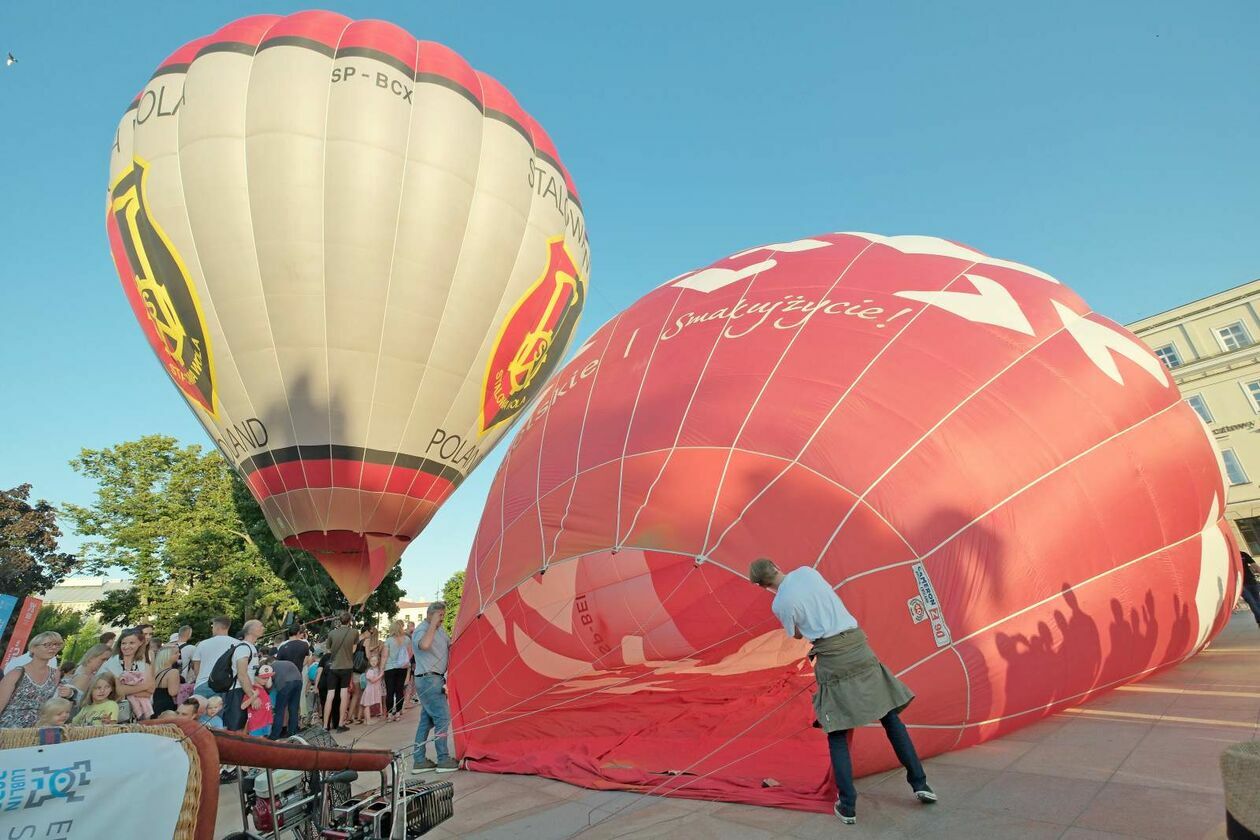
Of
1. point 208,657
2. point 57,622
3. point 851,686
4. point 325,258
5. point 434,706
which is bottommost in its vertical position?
point 851,686

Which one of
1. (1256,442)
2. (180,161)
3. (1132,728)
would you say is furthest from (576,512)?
(1256,442)

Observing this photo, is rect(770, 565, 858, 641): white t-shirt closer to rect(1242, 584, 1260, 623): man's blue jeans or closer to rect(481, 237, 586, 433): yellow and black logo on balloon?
rect(1242, 584, 1260, 623): man's blue jeans

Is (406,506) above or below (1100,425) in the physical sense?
above

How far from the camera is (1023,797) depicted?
9.04 ft

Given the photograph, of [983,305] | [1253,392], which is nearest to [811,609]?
[983,305]

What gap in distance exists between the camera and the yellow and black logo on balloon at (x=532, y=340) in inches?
413

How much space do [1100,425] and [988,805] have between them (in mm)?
2749

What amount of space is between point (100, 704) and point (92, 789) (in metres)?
4.05

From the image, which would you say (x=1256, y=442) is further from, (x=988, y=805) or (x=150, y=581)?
(x=150, y=581)

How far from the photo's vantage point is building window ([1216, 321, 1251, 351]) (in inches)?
989

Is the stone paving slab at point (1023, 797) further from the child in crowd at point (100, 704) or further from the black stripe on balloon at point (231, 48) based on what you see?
the black stripe on balloon at point (231, 48)

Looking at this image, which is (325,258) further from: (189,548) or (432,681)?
(189,548)

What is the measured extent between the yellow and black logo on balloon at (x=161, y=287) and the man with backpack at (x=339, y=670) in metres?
4.26

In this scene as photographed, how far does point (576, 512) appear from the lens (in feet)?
15.2
